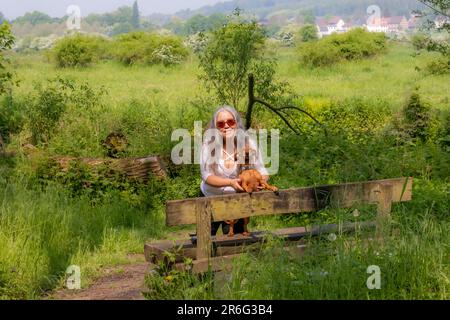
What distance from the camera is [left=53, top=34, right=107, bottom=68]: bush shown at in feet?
119

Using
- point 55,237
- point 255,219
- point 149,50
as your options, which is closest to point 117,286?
point 55,237

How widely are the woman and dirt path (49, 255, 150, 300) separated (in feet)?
3.10

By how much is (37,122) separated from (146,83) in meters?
15.1

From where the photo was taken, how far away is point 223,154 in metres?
6.44

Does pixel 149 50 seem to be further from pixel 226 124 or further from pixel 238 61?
pixel 226 124

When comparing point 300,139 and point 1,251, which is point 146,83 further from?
point 1,251

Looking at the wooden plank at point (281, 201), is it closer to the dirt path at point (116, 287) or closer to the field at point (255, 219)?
the field at point (255, 219)

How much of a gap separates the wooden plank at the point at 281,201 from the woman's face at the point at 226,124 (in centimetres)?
94

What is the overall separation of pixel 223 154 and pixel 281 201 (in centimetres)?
94

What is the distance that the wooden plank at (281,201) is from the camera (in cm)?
536

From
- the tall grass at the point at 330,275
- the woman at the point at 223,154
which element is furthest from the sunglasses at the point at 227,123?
the tall grass at the point at 330,275

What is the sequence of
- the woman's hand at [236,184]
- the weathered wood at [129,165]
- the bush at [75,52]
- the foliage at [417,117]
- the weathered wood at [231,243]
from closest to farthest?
1. the weathered wood at [231,243]
2. the woman's hand at [236,184]
3. the weathered wood at [129,165]
4. the foliage at [417,117]
5. the bush at [75,52]

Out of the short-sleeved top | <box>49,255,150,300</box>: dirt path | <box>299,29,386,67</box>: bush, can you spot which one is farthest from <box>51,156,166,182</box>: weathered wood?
<box>299,29,386,67</box>: bush
